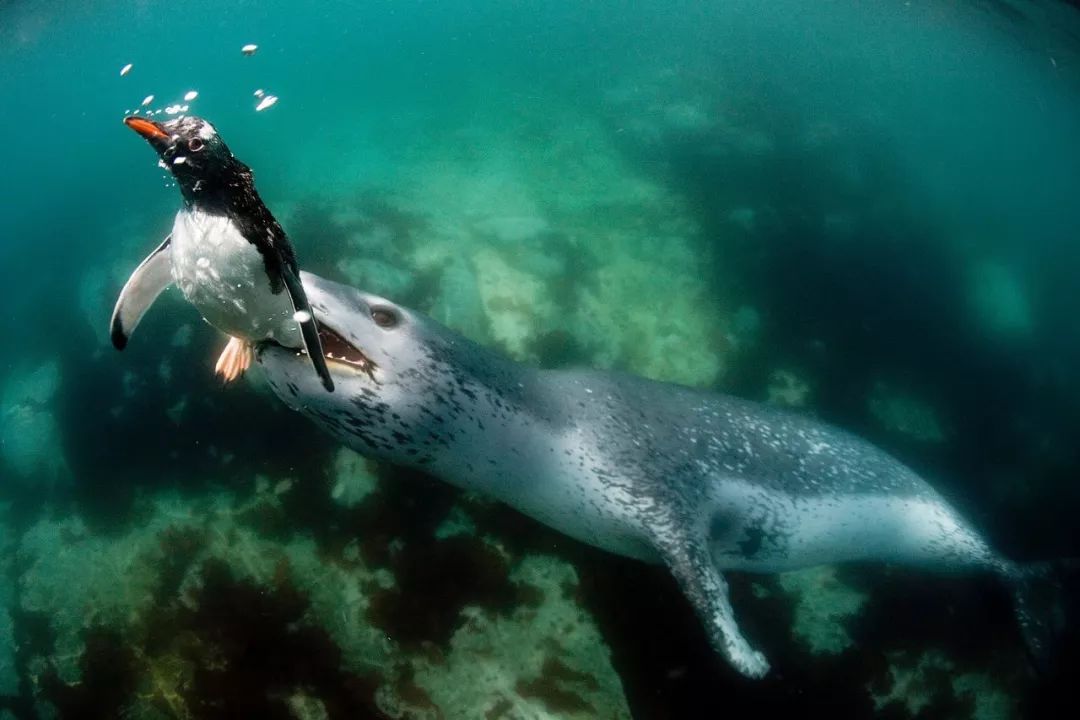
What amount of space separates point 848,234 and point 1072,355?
14.0 ft

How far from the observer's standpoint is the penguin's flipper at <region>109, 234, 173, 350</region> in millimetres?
2715

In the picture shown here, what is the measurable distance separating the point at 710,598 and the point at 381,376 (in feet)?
8.40

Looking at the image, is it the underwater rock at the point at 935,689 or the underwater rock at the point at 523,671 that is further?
the underwater rock at the point at 935,689

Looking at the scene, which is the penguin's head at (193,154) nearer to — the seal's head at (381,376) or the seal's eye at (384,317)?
the seal's head at (381,376)

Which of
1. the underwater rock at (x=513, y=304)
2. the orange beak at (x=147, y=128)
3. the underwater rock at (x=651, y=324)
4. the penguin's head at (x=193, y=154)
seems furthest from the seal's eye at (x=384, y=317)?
the underwater rock at (x=651, y=324)

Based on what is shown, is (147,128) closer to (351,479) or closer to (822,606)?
(351,479)

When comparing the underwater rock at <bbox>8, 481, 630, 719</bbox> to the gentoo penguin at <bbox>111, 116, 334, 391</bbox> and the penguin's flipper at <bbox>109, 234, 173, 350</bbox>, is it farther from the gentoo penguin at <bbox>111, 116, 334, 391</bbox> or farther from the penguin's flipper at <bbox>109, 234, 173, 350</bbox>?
the gentoo penguin at <bbox>111, 116, 334, 391</bbox>

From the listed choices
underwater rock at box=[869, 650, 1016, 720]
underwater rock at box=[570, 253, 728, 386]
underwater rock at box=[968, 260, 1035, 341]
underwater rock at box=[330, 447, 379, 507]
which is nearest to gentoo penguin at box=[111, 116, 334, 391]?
underwater rock at box=[330, 447, 379, 507]

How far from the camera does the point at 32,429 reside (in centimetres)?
730

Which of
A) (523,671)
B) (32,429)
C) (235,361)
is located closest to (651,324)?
(523,671)

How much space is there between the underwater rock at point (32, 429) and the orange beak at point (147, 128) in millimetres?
6683

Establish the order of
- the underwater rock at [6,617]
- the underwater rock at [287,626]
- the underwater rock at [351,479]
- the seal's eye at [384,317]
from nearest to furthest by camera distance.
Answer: the seal's eye at [384,317] → the underwater rock at [287,626] → the underwater rock at [6,617] → the underwater rock at [351,479]

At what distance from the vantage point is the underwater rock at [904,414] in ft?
23.6

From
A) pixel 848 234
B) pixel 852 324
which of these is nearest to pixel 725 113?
pixel 848 234
